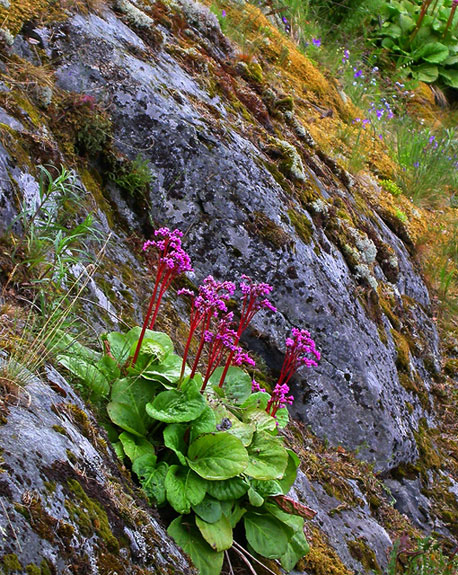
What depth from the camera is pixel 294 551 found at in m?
2.63

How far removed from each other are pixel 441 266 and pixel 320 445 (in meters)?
4.05

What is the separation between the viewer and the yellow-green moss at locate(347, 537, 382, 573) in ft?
11.2

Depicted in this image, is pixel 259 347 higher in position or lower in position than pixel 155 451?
lower

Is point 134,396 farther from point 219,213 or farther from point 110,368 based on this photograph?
point 219,213

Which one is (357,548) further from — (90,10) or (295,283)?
(90,10)

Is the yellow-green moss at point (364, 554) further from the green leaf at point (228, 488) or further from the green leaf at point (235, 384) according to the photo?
the green leaf at point (228, 488)

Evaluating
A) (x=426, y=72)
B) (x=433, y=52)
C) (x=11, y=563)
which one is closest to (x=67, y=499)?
(x=11, y=563)

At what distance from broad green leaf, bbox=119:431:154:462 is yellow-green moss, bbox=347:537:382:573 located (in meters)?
1.61

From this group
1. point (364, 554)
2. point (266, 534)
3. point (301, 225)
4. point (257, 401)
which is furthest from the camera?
point (301, 225)

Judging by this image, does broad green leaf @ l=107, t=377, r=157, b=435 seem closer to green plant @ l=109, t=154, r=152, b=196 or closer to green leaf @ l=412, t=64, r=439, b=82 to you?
green plant @ l=109, t=154, r=152, b=196

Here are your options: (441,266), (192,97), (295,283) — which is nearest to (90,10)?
(192,97)

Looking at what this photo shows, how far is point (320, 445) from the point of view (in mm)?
4219

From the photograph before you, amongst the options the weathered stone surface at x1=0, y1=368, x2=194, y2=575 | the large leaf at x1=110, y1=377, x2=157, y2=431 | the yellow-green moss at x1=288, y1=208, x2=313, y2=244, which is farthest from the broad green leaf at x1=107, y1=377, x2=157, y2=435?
the yellow-green moss at x1=288, y1=208, x2=313, y2=244

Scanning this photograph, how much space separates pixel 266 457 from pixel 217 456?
0.28 m
